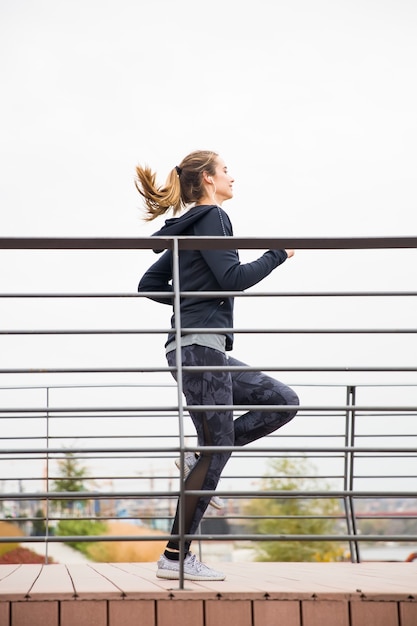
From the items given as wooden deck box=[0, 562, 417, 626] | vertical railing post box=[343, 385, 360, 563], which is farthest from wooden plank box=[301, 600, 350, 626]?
vertical railing post box=[343, 385, 360, 563]

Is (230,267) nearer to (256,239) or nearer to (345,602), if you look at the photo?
(256,239)

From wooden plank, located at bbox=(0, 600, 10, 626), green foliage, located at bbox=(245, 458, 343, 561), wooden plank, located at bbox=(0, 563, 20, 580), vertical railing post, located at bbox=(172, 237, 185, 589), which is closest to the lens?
→ wooden plank, located at bbox=(0, 600, 10, 626)

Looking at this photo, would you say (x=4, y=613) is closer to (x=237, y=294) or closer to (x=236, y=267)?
(x=237, y=294)

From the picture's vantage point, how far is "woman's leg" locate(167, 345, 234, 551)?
2701 mm

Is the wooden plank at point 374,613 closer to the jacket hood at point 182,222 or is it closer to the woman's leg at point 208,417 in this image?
the woman's leg at point 208,417

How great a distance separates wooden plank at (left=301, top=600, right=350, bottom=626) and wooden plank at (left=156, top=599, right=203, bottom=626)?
0.24 meters

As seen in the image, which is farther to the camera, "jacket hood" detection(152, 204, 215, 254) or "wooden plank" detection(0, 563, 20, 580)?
"wooden plank" detection(0, 563, 20, 580)

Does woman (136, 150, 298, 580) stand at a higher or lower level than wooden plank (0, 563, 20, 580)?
higher

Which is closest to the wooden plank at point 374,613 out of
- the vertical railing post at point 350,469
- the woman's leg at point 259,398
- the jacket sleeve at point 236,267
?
the woman's leg at point 259,398

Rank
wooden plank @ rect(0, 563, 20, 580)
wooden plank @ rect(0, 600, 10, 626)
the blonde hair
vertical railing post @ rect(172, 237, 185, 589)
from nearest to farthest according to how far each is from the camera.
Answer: wooden plank @ rect(0, 600, 10, 626) < vertical railing post @ rect(172, 237, 185, 589) < the blonde hair < wooden plank @ rect(0, 563, 20, 580)

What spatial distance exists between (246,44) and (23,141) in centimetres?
1373

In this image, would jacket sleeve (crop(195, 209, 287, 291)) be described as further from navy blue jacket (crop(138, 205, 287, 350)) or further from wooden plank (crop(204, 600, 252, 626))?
wooden plank (crop(204, 600, 252, 626))

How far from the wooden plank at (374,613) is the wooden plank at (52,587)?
0.77 m

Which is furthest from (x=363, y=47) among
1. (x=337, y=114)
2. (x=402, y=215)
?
(x=402, y=215)
